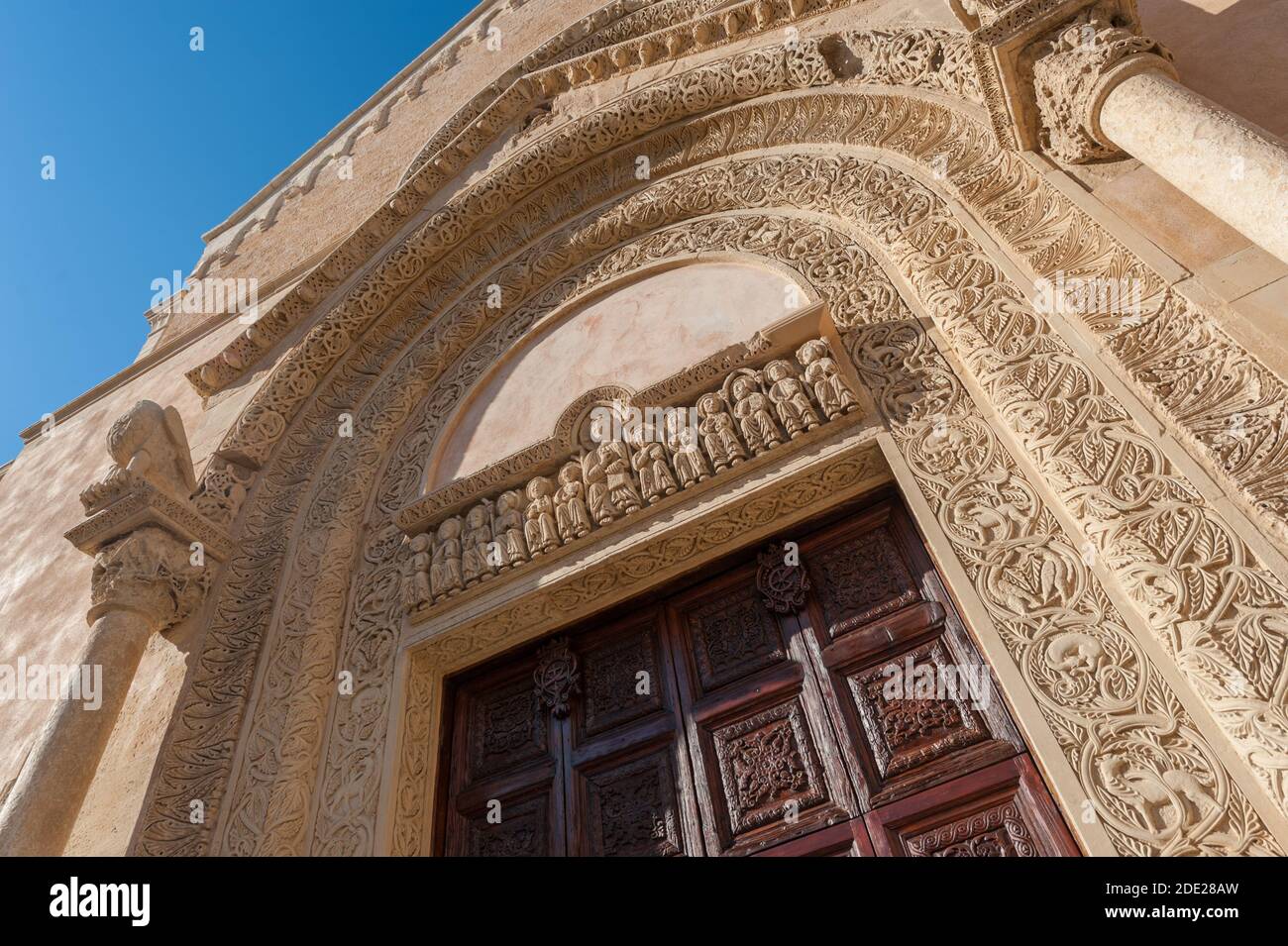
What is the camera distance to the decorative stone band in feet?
10.5

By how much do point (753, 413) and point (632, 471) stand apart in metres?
0.52

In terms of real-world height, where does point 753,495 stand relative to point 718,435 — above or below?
below

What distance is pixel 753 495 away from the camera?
3158 mm

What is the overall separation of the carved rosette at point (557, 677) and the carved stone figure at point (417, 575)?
53 cm

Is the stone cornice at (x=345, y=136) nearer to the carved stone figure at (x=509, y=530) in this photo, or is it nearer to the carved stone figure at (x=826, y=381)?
the carved stone figure at (x=509, y=530)

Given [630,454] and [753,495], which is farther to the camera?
[630,454]

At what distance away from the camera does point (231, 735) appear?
11.3 feet

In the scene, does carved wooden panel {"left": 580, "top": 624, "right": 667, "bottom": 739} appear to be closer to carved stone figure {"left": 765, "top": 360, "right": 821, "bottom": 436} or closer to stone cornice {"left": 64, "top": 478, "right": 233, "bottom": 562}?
carved stone figure {"left": 765, "top": 360, "right": 821, "bottom": 436}

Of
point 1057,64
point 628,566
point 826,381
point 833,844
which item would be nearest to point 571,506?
point 628,566

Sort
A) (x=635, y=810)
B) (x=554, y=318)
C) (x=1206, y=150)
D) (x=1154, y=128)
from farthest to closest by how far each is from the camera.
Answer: (x=554, y=318) → (x=635, y=810) → (x=1154, y=128) → (x=1206, y=150)

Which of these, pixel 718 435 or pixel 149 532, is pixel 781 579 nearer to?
pixel 718 435

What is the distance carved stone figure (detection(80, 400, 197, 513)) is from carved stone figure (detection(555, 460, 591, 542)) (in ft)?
5.86
